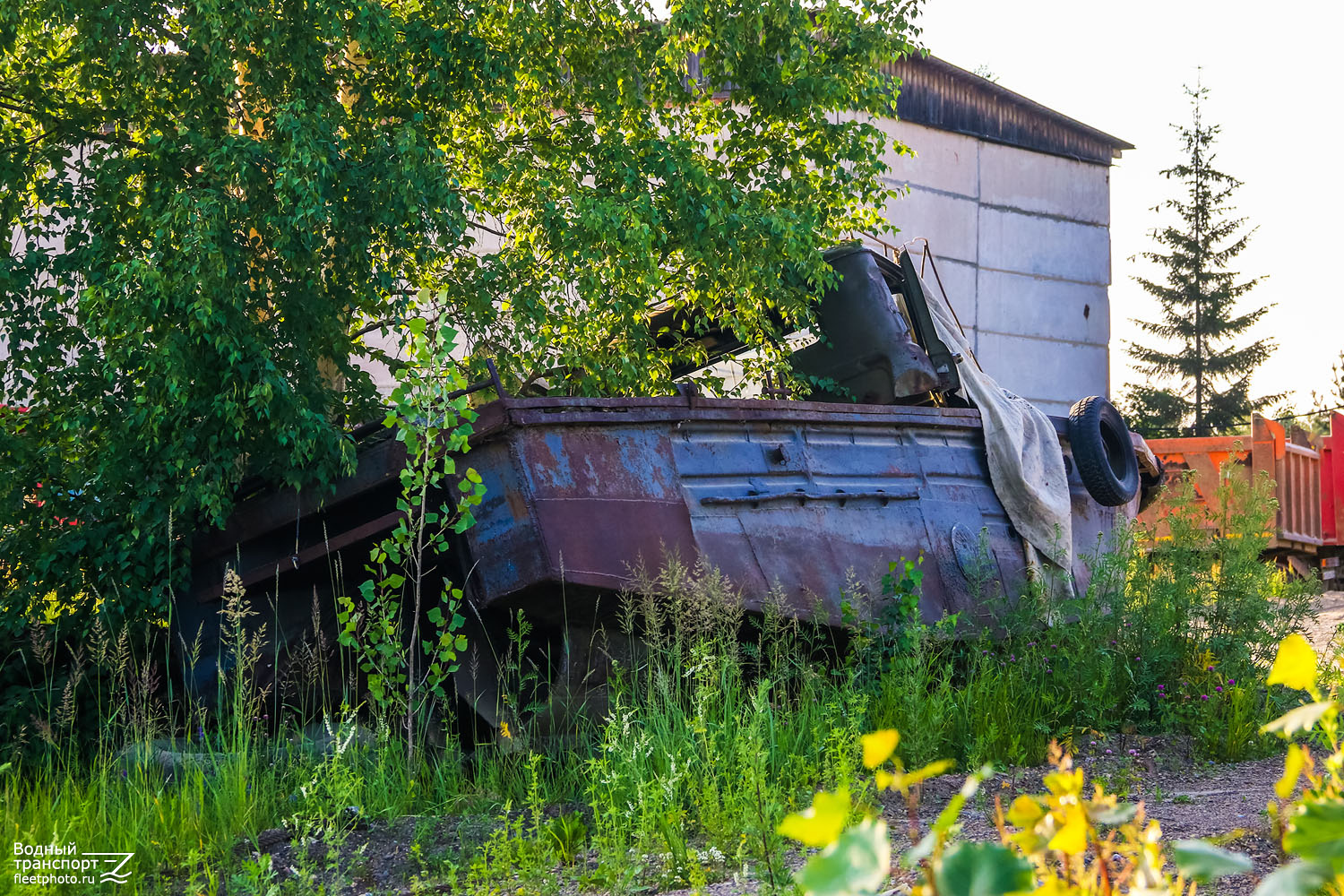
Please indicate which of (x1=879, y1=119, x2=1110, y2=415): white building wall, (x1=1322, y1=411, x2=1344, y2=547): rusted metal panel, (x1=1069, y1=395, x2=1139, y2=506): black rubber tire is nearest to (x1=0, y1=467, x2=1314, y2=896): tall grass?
(x1=1069, y1=395, x2=1139, y2=506): black rubber tire

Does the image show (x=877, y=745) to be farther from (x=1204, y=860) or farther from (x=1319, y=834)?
(x=1319, y=834)

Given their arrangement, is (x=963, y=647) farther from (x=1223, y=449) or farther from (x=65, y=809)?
(x=1223, y=449)

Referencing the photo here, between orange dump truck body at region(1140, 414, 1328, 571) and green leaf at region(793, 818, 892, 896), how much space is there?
15601 millimetres

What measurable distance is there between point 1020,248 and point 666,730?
21.6 meters

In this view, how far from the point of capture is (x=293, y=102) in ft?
22.2

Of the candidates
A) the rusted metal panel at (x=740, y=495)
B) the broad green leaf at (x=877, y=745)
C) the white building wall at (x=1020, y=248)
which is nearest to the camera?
the broad green leaf at (x=877, y=745)

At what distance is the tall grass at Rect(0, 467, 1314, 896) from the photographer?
13.6 feet

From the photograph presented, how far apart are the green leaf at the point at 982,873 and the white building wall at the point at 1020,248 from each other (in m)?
21.8

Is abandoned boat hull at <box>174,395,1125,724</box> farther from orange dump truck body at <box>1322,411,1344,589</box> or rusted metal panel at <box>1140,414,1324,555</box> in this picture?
orange dump truck body at <box>1322,411,1344,589</box>

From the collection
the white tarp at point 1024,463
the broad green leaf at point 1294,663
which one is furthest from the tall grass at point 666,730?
the broad green leaf at point 1294,663

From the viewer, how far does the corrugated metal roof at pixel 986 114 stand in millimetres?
22469

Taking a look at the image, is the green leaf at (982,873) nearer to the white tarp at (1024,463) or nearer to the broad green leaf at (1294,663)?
the broad green leaf at (1294,663)

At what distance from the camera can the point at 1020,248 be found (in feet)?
80.8

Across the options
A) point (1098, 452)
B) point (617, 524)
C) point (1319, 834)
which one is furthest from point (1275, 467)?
point (1319, 834)
